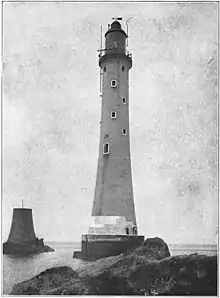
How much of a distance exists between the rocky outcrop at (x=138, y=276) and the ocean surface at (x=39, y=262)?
0.14 feet

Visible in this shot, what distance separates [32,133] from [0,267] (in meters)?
1.13

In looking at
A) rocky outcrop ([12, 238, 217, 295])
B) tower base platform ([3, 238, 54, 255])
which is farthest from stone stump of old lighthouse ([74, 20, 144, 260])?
tower base platform ([3, 238, 54, 255])

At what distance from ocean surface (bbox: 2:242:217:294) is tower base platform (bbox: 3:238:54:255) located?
0.13 feet

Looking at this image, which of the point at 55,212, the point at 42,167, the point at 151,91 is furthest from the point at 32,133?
A: the point at 151,91

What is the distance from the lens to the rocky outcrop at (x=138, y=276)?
3871mm

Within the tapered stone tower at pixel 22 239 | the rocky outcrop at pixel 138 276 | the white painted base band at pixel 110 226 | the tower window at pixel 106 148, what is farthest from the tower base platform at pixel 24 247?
the tower window at pixel 106 148

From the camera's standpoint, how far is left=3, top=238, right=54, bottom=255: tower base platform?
13.0 ft

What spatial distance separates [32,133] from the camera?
4.09m

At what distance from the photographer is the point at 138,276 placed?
12.8ft

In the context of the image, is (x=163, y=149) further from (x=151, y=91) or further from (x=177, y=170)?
(x=151, y=91)

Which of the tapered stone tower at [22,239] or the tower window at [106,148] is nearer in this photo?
the tapered stone tower at [22,239]

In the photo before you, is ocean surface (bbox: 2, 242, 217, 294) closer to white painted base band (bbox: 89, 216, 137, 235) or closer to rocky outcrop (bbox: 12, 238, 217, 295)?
rocky outcrop (bbox: 12, 238, 217, 295)

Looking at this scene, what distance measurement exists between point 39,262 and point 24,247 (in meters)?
0.17

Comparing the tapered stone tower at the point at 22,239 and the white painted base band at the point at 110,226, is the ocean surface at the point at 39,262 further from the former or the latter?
the white painted base band at the point at 110,226
